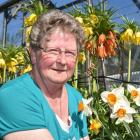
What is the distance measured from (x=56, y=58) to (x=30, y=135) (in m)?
0.30

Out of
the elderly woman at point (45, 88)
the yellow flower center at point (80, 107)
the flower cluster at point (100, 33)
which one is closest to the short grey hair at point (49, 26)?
the elderly woman at point (45, 88)

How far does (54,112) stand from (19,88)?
18 cm

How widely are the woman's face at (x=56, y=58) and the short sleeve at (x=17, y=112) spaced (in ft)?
0.40

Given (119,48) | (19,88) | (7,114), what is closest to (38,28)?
(19,88)

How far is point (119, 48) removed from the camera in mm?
4207

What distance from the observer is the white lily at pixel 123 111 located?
78.5 inches

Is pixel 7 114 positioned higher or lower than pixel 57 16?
lower

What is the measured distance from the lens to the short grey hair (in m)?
1.76

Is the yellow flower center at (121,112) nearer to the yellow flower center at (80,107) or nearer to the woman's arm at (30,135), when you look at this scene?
the yellow flower center at (80,107)

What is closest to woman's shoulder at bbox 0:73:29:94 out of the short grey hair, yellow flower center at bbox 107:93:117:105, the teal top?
the teal top

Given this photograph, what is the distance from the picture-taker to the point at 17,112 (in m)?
1.66

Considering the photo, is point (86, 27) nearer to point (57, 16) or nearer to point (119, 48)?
point (119, 48)

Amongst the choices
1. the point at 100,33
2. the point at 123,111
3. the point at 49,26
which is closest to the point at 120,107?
the point at 123,111

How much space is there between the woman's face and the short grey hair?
0.02 meters
